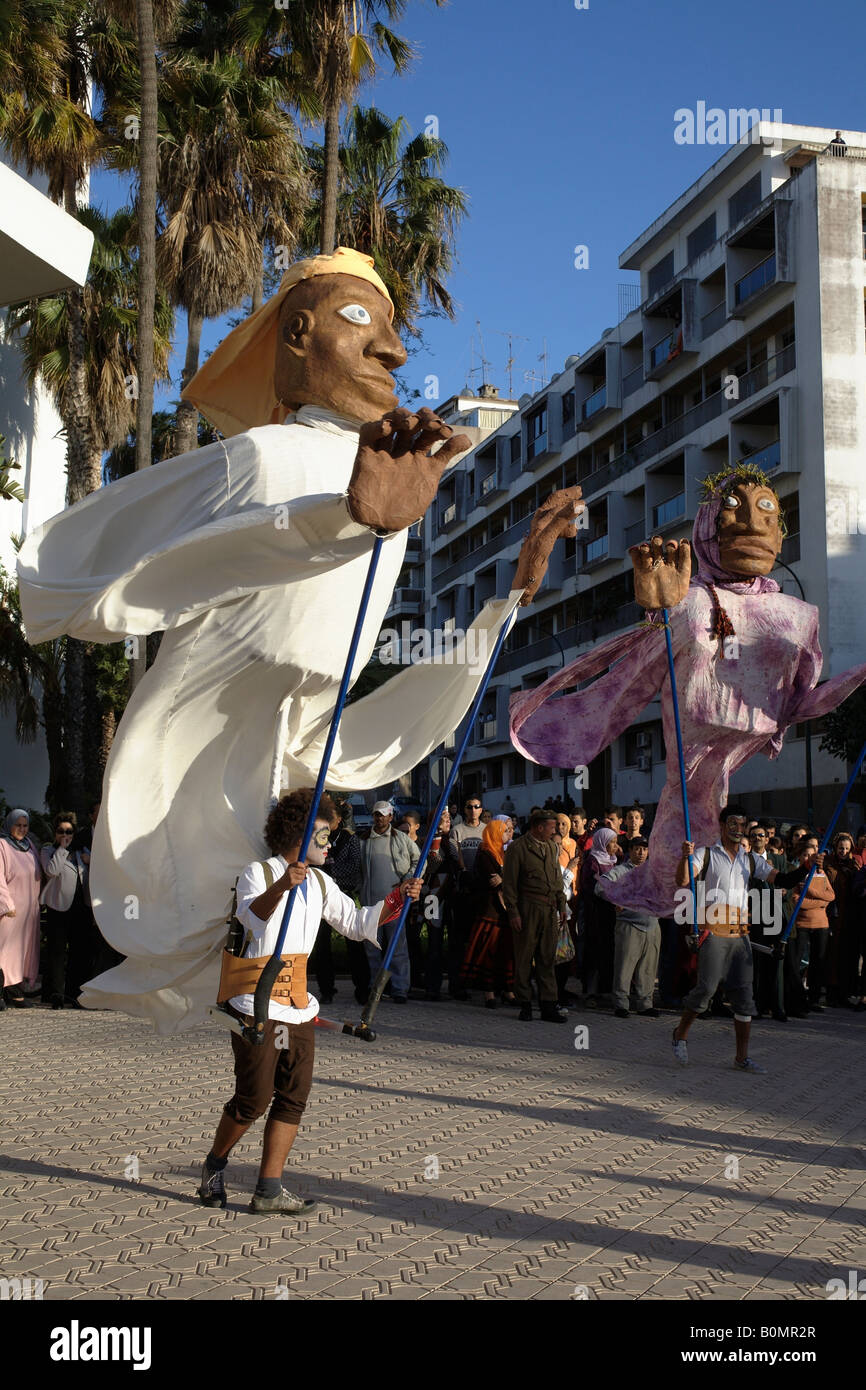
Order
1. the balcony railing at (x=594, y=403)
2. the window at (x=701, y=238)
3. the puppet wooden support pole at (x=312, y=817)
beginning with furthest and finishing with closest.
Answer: the balcony railing at (x=594, y=403) < the window at (x=701, y=238) < the puppet wooden support pole at (x=312, y=817)

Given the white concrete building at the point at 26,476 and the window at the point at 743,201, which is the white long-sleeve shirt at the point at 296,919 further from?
the window at the point at 743,201

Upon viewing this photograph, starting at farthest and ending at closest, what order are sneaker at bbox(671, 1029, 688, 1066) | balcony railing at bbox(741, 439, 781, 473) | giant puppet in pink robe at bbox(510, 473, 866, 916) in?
balcony railing at bbox(741, 439, 781, 473) < sneaker at bbox(671, 1029, 688, 1066) < giant puppet in pink robe at bbox(510, 473, 866, 916)

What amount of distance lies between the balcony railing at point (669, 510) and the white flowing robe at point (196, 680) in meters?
32.6

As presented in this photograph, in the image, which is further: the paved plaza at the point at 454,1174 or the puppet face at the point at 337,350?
the puppet face at the point at 337,350

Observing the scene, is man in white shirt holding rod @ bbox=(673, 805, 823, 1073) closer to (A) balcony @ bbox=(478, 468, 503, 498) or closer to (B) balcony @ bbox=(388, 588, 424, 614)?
(A) balcony @ bbox=(478, 468, 503, 498)

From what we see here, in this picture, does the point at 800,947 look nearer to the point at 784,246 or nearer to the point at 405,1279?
the point at 405,1279

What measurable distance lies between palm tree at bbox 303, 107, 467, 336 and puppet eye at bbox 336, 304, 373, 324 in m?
13.0

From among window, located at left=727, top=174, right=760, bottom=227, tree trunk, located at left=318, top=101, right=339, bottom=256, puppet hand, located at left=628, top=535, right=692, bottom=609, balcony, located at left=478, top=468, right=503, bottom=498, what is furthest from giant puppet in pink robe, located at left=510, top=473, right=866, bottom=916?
balcony, located at left=478, top=468, right=503, bottom=498

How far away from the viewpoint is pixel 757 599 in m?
7.80

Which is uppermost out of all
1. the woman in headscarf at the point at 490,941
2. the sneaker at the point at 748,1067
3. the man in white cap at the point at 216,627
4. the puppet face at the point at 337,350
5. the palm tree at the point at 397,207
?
the palm tree at the point at 397,207

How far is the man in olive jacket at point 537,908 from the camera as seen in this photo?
1103 centimetres

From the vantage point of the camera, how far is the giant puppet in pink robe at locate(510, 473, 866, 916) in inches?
297

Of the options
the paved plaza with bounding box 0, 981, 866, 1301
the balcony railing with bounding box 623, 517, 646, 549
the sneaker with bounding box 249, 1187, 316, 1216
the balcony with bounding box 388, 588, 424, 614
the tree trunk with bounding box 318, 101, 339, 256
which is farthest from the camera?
the balcony with bounding box 388, 588, 424, 614

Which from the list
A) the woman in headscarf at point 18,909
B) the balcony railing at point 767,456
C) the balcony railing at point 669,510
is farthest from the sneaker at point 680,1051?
the balcony railing at point 669,510
